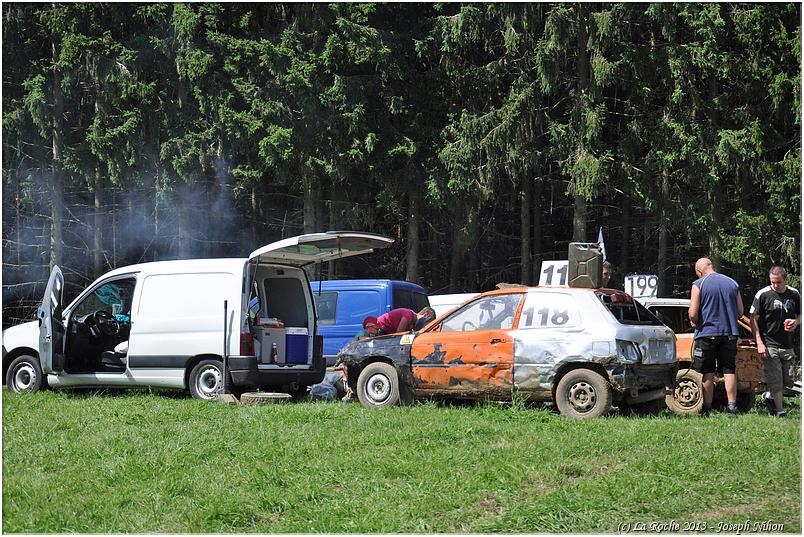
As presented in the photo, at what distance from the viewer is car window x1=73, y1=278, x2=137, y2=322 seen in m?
13.5

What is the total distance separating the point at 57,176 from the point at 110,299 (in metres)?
16.5

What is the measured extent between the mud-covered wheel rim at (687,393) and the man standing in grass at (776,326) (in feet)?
2.85

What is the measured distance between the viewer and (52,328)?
41.6ft

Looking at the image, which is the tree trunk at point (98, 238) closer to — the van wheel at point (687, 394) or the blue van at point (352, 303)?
the blue van at point (352, 303)

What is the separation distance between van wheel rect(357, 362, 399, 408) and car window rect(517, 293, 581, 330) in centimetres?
173

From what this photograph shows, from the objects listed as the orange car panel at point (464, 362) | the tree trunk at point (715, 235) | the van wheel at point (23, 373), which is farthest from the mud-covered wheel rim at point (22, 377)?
the tree trunk at point (715, 235)

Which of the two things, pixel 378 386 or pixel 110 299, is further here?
pixel 110 299

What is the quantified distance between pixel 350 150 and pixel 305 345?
42.1 ft

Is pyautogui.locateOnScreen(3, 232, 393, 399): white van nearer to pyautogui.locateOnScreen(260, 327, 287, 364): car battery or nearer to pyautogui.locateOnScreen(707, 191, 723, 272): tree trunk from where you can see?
pyautogui.locateOnScreen(260, 327, 287, 364): car battery

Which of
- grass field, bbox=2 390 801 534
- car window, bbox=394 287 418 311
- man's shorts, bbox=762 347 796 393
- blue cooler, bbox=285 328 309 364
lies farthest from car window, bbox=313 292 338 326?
man's shorts, bbox=762 347 796 393

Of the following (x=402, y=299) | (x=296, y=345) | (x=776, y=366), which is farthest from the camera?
(x=402, y=299)

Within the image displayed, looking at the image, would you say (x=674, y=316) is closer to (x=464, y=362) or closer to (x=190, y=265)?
(x=464, y=362)

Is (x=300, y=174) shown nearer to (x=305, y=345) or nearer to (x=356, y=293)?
(x=356, y=293)

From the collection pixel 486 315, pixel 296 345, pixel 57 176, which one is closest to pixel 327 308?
pixel 296 345
